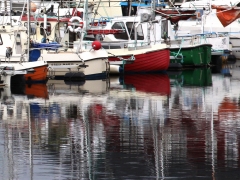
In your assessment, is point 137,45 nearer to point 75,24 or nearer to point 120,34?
point 120,34

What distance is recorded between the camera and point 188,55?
45.6 meters

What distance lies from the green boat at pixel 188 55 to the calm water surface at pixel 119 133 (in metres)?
11.2

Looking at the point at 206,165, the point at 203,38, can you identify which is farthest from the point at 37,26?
the point at 206,165

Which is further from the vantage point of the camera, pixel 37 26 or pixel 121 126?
pixel 37 26

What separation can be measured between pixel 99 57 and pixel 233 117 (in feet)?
48.1

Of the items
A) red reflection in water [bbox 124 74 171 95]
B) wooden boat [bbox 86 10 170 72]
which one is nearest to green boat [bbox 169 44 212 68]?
wooden boat [bbox 86 10 170 72]

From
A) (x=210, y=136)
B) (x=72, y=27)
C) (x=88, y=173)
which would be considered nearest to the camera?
(x=88, y=173)

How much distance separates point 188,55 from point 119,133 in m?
25.5

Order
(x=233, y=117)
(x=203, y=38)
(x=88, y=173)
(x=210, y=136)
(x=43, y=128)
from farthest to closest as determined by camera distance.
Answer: (x=203, y=38), (x=233, y=117), (x=43, y=128), (x=210, y=136), (x=88, y=173)

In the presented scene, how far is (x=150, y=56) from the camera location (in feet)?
137

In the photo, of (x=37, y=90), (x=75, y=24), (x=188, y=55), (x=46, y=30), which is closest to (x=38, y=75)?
(x=37, y=90)

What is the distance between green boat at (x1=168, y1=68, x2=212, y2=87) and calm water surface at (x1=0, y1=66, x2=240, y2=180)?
2642 mm

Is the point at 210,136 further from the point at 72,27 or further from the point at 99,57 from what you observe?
the point at 72,27

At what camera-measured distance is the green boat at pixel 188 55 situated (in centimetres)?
4531
